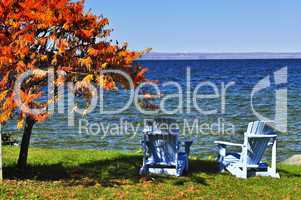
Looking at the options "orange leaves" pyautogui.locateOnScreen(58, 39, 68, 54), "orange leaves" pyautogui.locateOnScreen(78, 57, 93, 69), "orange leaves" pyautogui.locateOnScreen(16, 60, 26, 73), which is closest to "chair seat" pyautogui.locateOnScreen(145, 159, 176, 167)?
"orange leaves" pyautogui.locateOnScreen(78, 57, 93, 69)

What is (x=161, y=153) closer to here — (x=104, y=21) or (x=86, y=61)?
(x=86, y=61)

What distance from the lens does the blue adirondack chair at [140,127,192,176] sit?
13336 millimetres

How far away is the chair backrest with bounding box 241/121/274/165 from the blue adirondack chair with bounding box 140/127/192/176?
6.23 feet

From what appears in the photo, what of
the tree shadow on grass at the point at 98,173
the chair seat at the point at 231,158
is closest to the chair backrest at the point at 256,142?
the chair seat at the point at 231,158

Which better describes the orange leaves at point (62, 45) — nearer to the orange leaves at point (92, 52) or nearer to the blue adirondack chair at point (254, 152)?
the orange leaves at point (92, 52)

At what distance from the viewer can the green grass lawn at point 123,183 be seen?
36.1ft

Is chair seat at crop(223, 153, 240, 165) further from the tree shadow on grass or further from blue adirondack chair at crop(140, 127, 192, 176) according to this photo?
Result: blue adirondack chair at crop(140, 127, 192, 176)

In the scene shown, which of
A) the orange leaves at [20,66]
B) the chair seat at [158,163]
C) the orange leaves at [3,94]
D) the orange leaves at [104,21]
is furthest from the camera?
the chair seat at [158,163]

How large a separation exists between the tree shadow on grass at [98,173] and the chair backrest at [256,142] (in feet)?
4.28

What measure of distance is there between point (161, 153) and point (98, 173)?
6.16ft

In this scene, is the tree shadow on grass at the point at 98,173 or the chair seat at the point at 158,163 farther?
the chair seat at the point at 158,163

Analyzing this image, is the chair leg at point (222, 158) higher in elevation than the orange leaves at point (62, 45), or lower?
lower

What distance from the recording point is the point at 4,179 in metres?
12.1

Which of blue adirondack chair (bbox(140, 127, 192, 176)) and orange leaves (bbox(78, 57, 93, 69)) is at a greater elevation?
orange leaves (bbox(78, 57, 93, 69))
